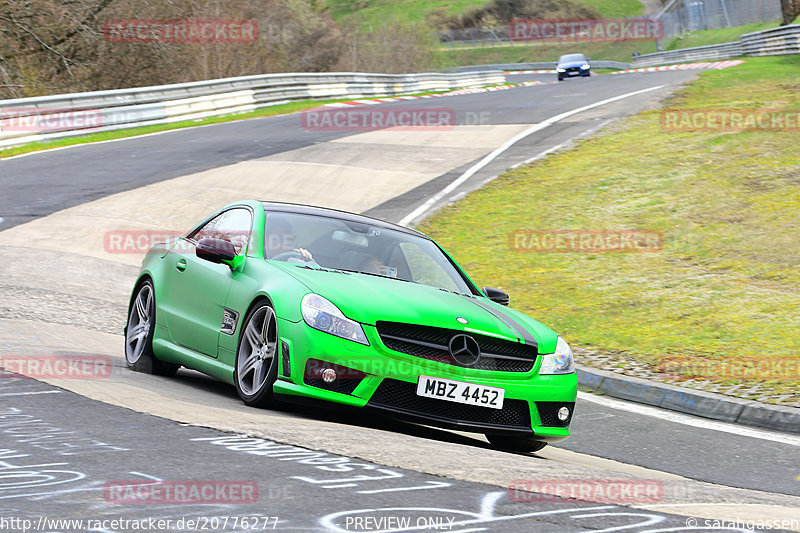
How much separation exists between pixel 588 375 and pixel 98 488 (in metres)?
5.68

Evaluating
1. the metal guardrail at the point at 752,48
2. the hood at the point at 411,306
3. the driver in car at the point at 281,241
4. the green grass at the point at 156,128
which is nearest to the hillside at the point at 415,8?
the metal guardrail at the point at 752,48

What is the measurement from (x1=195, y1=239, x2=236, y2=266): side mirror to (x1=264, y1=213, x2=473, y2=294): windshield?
266 mm

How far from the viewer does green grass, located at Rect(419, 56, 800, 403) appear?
33.7 ft

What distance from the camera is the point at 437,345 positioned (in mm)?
6285

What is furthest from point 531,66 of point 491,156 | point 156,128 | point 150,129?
point 491,156

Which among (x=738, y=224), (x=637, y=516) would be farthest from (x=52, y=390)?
(x=738, y=224)

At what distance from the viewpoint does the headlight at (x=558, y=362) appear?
6.71 meters

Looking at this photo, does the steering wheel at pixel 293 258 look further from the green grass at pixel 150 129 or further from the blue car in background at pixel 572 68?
the blue car in background at pixel 572 68

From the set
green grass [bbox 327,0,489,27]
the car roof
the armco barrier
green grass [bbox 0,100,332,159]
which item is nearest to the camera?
the car roof

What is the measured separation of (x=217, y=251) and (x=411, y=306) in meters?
1.52

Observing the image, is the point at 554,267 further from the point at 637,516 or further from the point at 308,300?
the point at 637,516

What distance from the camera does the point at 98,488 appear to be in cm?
427

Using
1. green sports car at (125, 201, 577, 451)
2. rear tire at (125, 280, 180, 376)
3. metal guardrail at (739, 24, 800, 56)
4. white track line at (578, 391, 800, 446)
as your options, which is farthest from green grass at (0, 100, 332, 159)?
metal guardrail at (739, 24, 800, 56)

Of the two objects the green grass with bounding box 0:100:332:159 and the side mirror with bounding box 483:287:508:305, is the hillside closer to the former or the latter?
the green grass with bounding box 0:100:332:159
